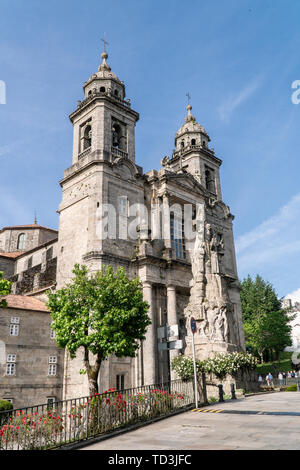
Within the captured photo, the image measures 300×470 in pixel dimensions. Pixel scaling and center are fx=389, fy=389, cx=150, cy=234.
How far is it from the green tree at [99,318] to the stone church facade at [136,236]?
677 centimetres

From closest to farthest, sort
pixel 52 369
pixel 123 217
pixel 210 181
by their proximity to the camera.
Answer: pixel 52 369 → pixel 123 217 → pixel 210 181

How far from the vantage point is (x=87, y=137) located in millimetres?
37031

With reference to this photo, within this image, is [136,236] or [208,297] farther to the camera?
[136,236]

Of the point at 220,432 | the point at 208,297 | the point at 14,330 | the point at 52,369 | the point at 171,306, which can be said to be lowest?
the point at 220,432

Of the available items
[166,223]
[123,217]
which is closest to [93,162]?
[123,217]

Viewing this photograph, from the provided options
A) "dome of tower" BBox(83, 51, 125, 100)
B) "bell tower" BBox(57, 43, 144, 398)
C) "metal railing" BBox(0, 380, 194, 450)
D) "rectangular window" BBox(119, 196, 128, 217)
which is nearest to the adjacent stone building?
"bell tower" BBox(57, 43, 144, 398)

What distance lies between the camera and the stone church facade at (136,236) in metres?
26.4

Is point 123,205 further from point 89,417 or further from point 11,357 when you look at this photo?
point 89,417

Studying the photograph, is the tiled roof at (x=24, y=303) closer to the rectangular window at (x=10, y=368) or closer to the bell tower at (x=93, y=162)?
the bell tower at (x=93, y=162)

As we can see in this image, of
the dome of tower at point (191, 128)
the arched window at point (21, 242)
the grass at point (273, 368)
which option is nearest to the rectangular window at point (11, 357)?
the arched window at point (21, 242)

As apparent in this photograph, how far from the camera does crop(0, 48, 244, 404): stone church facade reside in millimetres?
26406

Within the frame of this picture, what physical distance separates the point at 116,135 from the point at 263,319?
36.4m

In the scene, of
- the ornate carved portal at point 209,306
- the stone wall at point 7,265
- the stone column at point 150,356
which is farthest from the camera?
the stone wall at point 7,265
